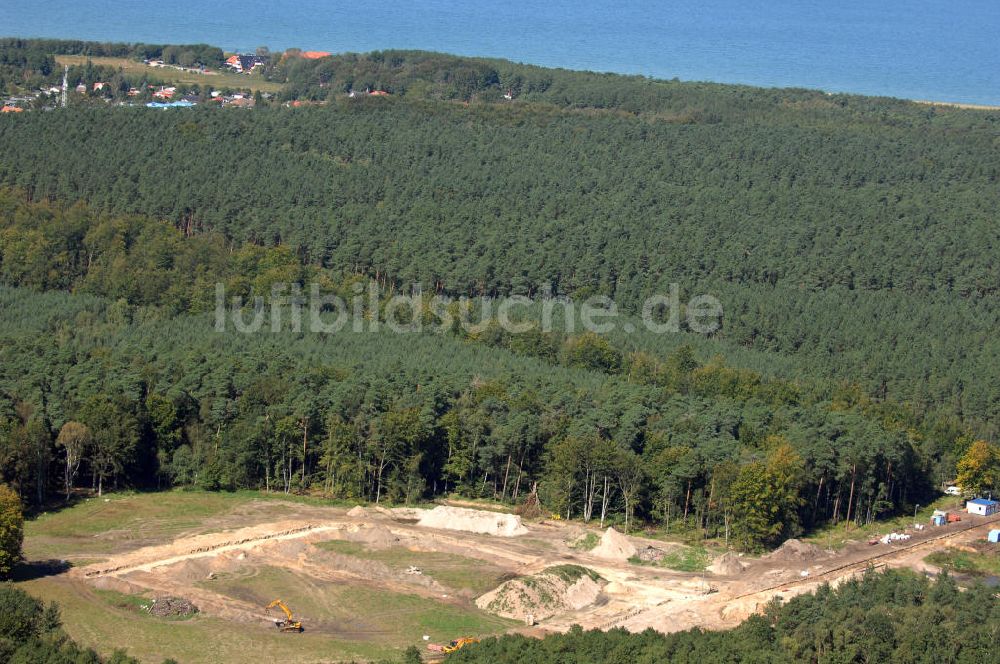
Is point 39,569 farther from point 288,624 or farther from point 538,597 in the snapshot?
point 538,597

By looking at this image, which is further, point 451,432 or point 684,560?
point 451,432

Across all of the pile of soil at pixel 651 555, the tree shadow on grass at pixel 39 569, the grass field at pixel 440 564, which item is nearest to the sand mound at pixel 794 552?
the pile of soil at pixel 651 555

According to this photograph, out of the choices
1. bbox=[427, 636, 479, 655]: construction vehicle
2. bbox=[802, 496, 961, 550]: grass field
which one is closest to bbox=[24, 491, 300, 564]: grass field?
bbox=[427, 636, 479, 655]: construction vehicle

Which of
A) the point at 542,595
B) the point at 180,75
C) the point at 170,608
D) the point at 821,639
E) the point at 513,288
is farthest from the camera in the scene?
the point at 180,75

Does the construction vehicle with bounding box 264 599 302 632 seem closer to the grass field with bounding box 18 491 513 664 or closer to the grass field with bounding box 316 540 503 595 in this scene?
the grass field with bounding box 18 491 513 664

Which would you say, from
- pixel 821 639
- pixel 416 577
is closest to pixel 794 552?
pixel 416 577

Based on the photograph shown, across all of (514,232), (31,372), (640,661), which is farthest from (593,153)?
(640,661)
